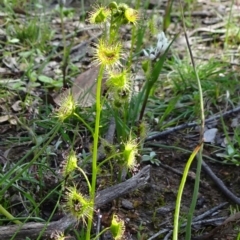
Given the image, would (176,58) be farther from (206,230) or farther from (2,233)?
(2,233)

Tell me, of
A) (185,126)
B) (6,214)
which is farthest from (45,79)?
(6,214)

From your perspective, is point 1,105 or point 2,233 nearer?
point 2,233

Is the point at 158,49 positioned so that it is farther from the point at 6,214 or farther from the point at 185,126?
the point at 6,214

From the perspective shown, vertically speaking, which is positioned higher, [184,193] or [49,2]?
[49,2]

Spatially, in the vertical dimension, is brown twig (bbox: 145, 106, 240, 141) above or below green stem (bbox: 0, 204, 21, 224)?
below

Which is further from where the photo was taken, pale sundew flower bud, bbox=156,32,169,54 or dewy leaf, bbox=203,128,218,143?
dewy leaf, bbox=203,128,218,143

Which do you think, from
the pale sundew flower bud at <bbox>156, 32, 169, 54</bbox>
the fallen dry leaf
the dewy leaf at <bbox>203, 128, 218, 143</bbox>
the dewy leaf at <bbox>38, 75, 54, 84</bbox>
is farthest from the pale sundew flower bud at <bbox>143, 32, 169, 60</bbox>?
the dewy leaf at <bbox>38, 75, 54, 84</bbox>

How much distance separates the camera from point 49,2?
4.25 meters

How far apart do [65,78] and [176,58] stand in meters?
0.62

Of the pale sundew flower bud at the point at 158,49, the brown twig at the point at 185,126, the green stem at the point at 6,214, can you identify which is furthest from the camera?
the brown twig at the point at 185,126

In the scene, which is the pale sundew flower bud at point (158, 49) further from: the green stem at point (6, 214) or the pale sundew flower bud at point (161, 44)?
the green stem at point (6, 214)

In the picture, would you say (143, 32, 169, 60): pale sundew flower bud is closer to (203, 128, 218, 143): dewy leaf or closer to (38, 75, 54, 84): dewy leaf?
(203, 128, 218, 143): dewy leaf

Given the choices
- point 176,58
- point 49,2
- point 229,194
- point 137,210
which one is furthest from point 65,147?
point 49,2

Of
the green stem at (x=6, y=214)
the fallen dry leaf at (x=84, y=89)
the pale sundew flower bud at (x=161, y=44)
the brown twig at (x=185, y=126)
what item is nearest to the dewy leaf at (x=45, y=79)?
the fallen dry leaf at (x=84, y=89)
